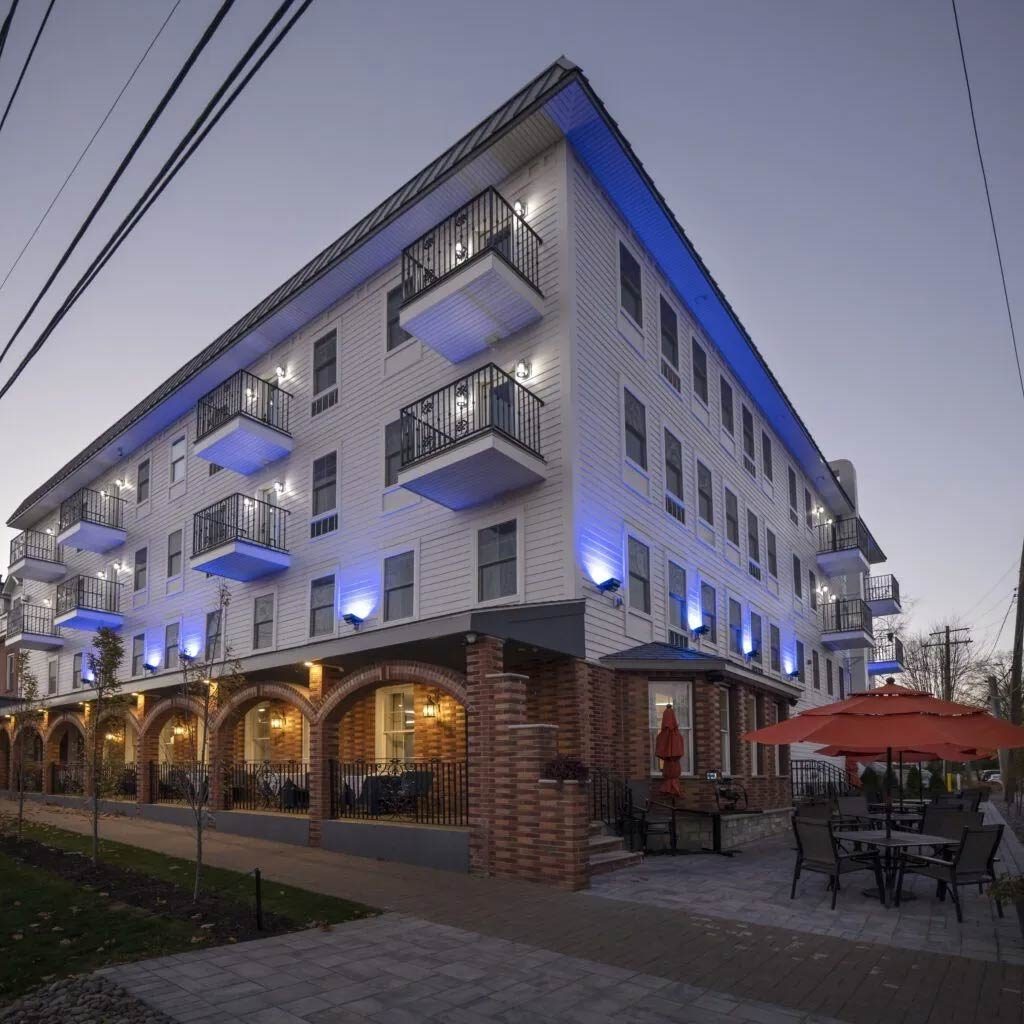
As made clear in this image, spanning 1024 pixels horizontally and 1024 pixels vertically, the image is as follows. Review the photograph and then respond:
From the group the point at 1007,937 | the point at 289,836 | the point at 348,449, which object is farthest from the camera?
the point at 348,449

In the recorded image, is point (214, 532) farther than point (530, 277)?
Yes

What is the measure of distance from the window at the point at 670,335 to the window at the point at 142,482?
705 inches

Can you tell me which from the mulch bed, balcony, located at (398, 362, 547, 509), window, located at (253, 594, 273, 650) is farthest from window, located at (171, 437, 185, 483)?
the mulch bed

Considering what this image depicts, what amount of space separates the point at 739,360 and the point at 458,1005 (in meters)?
20.6

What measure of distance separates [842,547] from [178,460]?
24.7 meters

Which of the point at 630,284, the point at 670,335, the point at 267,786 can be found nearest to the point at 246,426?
the point at 267,786

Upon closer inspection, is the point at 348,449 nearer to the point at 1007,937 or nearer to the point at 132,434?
the point at 132,434

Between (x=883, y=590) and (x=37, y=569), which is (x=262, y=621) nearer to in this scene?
(x=37, y=569)

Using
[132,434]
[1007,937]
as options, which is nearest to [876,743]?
[1007,937]

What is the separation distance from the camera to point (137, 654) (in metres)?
27.0

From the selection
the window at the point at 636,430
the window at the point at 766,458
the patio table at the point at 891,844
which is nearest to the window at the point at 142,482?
the window at the point at 636,430

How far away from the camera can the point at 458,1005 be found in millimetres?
6387

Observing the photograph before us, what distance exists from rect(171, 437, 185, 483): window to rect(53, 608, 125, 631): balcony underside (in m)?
5.48

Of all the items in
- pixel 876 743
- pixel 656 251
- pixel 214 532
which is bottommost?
pixel 876 743
